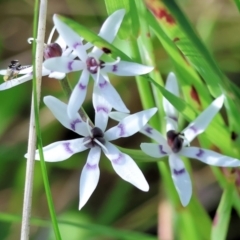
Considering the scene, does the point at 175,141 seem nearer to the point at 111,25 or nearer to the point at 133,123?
the point at 133,123

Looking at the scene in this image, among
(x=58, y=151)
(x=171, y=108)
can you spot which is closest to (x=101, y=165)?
(x=171, y=108)

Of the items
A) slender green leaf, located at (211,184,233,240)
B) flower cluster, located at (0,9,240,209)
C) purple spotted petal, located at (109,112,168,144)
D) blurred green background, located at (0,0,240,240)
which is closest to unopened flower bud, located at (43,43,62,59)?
flower cluster, located at (0,9,240,209)

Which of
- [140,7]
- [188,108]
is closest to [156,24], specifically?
[140,7]

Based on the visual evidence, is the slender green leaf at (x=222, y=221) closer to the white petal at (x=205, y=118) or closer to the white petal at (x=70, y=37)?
the white petal at (x=205, y=118)

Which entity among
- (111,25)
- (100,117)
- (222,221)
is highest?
(111,25)

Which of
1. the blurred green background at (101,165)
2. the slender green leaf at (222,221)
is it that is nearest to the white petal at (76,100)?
the slender green leaf at (222,221)

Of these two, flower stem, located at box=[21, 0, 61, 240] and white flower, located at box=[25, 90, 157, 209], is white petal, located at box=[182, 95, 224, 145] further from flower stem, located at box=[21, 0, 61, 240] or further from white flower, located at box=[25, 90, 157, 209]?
flower stem, located at box=[21, 0, 61, 240]
